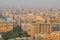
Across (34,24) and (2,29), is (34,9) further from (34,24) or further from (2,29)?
(2,29)

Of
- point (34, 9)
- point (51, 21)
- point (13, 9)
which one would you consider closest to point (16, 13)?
point (13, 9)

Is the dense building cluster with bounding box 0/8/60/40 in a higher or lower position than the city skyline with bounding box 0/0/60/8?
lower

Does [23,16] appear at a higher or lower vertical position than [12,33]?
higher

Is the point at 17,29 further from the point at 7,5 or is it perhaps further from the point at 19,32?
the point at 7,5

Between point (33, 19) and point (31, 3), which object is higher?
point (31, 3)

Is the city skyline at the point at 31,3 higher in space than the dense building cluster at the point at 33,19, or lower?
higher

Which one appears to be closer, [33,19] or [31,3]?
[31,3]

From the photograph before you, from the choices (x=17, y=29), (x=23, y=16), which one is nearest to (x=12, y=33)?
(x=17, y=29)

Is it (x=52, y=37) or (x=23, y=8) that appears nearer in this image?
(x=52, y=37)

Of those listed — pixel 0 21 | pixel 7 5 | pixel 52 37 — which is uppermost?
pixel 7 5
